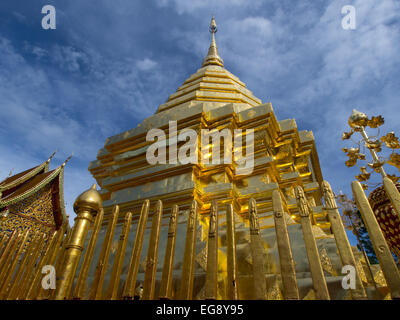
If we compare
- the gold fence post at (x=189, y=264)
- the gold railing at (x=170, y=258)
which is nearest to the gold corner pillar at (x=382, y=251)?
the gold railing at (x=170, y=258)

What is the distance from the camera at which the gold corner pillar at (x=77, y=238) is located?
7.68 ft

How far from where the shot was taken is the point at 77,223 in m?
2.69

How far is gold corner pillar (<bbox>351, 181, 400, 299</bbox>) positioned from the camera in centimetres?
148

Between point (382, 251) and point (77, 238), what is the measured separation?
2.56 meters

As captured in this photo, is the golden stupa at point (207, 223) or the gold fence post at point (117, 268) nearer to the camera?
the golden stupa at point (207, 223)

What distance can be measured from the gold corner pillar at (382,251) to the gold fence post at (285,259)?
1.66ft

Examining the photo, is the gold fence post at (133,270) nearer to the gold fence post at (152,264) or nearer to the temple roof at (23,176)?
the gold fence post at (152,264)

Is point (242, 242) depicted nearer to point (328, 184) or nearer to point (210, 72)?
point (328, 184)

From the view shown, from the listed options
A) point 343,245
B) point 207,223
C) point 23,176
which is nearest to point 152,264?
point 343,245

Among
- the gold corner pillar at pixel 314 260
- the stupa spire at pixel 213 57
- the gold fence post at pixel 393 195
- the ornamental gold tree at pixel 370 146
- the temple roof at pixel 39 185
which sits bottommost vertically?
the gold corner pillar at pixel 314 260

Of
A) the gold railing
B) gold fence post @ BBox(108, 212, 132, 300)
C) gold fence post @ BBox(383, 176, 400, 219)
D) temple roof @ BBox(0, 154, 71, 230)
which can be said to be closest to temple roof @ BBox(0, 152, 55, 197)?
temple roof @ BBox(0, 154, 71, 230)

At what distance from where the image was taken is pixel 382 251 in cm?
156
